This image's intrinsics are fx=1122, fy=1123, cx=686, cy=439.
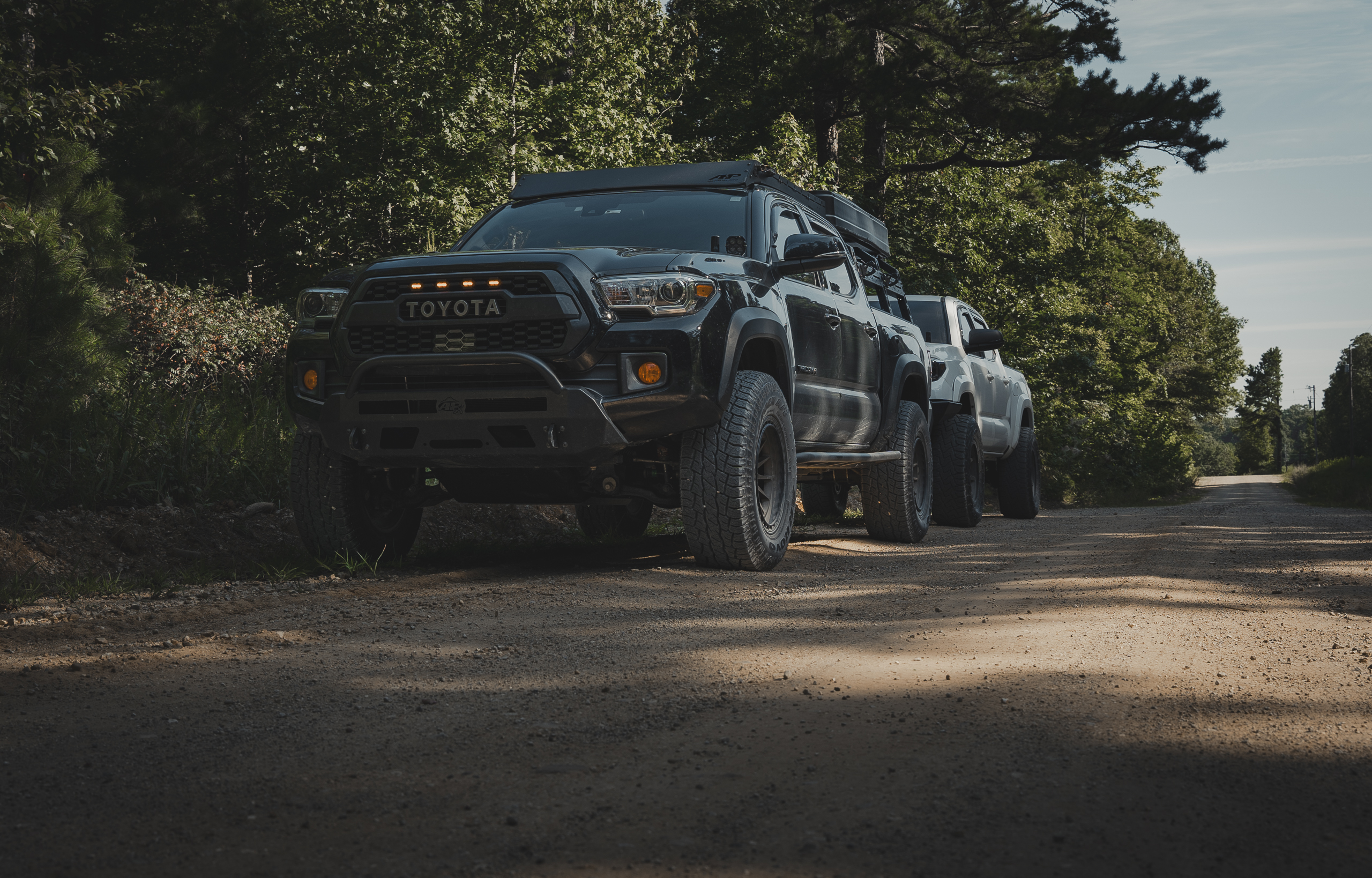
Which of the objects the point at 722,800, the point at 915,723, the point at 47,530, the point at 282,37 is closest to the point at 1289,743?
the point at 915,723

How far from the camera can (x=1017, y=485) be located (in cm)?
1433

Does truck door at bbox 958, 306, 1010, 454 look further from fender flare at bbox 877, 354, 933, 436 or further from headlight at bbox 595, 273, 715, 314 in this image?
→ headlight at bbox 595, 273, 715, 314

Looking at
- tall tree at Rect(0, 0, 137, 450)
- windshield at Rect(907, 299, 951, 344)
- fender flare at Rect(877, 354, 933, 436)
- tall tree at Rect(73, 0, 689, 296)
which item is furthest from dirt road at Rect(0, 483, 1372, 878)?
tall tree at Rect(73, 0, 689, 296)

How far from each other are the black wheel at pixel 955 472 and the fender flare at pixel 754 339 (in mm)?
4529

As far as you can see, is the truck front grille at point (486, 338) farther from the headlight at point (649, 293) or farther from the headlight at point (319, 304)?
the headlight at point (319, 304)

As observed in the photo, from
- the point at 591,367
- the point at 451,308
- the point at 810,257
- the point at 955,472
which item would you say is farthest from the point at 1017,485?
the point at 451,308

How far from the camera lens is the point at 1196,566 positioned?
6645 millimetres

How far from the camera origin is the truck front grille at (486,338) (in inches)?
217

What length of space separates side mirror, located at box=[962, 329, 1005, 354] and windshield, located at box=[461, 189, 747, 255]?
5.61 metres

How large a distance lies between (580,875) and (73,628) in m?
3.10

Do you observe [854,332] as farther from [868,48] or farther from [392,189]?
[868,48]

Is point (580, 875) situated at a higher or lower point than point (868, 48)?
lower

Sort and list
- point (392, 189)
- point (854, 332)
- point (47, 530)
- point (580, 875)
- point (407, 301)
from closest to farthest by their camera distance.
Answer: point (580, 875)
point (407, 301)
point (47, 530)
point (854, 332)
point (392, 189)

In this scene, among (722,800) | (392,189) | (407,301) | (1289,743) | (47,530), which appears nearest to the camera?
(722,800)
